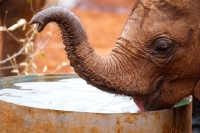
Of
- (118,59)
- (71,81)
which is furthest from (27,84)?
(118,59)

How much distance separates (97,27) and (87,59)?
12040 mm

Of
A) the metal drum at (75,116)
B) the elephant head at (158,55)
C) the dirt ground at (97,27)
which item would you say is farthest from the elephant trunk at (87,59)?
the dirt ground at (97,27)

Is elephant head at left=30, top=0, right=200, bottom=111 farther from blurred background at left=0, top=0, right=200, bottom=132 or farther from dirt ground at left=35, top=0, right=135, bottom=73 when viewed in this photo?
dirt ground at left=35, top=0, right=135, bottom=73

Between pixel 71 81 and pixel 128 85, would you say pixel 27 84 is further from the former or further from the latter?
pixel 128 85

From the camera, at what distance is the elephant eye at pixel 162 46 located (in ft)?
9.82

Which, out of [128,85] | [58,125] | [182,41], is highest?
[182,41]

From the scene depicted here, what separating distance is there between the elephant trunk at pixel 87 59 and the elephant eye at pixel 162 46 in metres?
0.16

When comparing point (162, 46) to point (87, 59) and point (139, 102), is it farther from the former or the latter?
point (87, 59)

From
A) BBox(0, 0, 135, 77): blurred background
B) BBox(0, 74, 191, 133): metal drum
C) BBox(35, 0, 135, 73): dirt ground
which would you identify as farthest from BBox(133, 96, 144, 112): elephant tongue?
BBox(35, 0, 135, 73): dirt ground

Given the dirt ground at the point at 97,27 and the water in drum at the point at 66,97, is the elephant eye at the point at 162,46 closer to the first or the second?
the water in drum at the point at 66,97

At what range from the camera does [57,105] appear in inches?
122

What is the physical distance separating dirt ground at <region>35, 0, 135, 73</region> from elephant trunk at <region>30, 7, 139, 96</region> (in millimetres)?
6061

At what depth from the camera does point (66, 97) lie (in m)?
3.31

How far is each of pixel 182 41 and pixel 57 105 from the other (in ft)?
2.22
